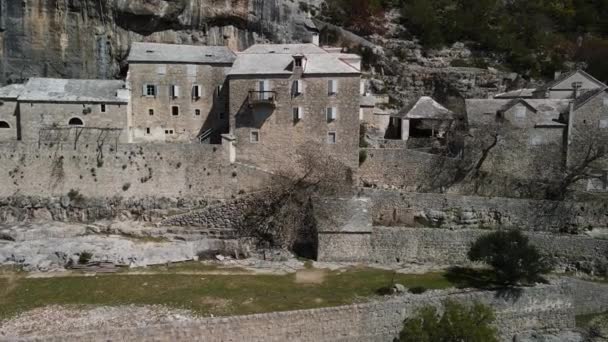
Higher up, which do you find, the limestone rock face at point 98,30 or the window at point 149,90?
the limestone rock face at point 98,30

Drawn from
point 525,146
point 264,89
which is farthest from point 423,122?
point 264,89

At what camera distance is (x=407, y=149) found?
34469 mm

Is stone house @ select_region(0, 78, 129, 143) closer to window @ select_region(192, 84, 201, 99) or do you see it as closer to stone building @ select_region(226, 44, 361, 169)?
window @ select_region(192, 84, 201, 99)

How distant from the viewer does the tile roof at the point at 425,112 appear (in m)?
38.8

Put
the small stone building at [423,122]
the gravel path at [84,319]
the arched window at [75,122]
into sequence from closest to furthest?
the gravel path at [84,319], the arched window at [75,122], the small stone building at [423,122]

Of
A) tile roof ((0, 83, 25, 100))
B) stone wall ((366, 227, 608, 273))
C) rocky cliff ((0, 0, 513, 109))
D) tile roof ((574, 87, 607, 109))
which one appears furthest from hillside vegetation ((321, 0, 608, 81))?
tile roof ((0, 83, 25, 100))

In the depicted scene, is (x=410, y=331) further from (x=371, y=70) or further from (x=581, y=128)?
(x=371, y=70)

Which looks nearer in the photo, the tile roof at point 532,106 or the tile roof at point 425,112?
the tile roof at point 532,106

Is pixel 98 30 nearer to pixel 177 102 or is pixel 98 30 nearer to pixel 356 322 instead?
pixel 177 102

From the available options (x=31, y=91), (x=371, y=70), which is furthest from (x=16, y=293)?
(x=371, y=70)

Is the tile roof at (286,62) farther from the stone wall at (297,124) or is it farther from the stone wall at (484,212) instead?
the stone wall at (484,212)

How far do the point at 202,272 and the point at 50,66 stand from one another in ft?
63.6

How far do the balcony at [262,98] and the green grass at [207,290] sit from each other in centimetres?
1165

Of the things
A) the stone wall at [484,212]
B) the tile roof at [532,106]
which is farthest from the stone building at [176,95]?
the tile roof at [532,106]
